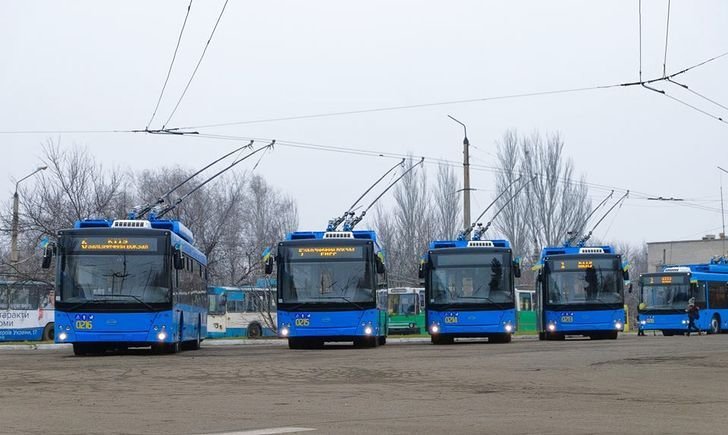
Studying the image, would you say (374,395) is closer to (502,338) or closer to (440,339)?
(502,338)

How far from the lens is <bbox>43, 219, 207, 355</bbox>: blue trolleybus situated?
25.0 meters

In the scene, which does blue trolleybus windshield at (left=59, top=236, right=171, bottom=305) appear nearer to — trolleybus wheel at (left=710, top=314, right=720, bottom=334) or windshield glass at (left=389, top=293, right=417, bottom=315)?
trolleybus wheel at (left=710, top=314, right=720, bottom=334)

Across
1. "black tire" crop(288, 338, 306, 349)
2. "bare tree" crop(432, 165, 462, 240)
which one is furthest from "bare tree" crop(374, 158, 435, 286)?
"black tire" crop(288, 338, 306, 349)

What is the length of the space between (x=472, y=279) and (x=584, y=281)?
5.96 metres

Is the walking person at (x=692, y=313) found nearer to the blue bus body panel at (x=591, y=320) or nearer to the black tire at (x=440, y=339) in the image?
the blue bus body panel at (x=591, y=320)

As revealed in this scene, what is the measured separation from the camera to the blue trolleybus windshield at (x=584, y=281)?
37406 millimetres

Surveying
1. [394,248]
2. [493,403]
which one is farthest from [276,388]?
[394,248]

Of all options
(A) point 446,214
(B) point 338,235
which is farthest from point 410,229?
(B) point 338,235

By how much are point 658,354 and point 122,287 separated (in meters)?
11.2

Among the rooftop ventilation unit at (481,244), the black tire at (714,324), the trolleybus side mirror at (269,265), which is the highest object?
the rooftop ventilation unit at (481,244)

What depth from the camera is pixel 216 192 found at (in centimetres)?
8712

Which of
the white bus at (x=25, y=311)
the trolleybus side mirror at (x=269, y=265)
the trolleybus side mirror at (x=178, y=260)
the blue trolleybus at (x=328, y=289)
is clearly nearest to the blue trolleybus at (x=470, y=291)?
the blue trolleybus at (x=328, y=289)

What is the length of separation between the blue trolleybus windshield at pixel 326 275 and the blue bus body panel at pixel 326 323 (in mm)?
319

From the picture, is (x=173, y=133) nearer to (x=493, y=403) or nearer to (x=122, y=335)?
(x=122, y=335)
